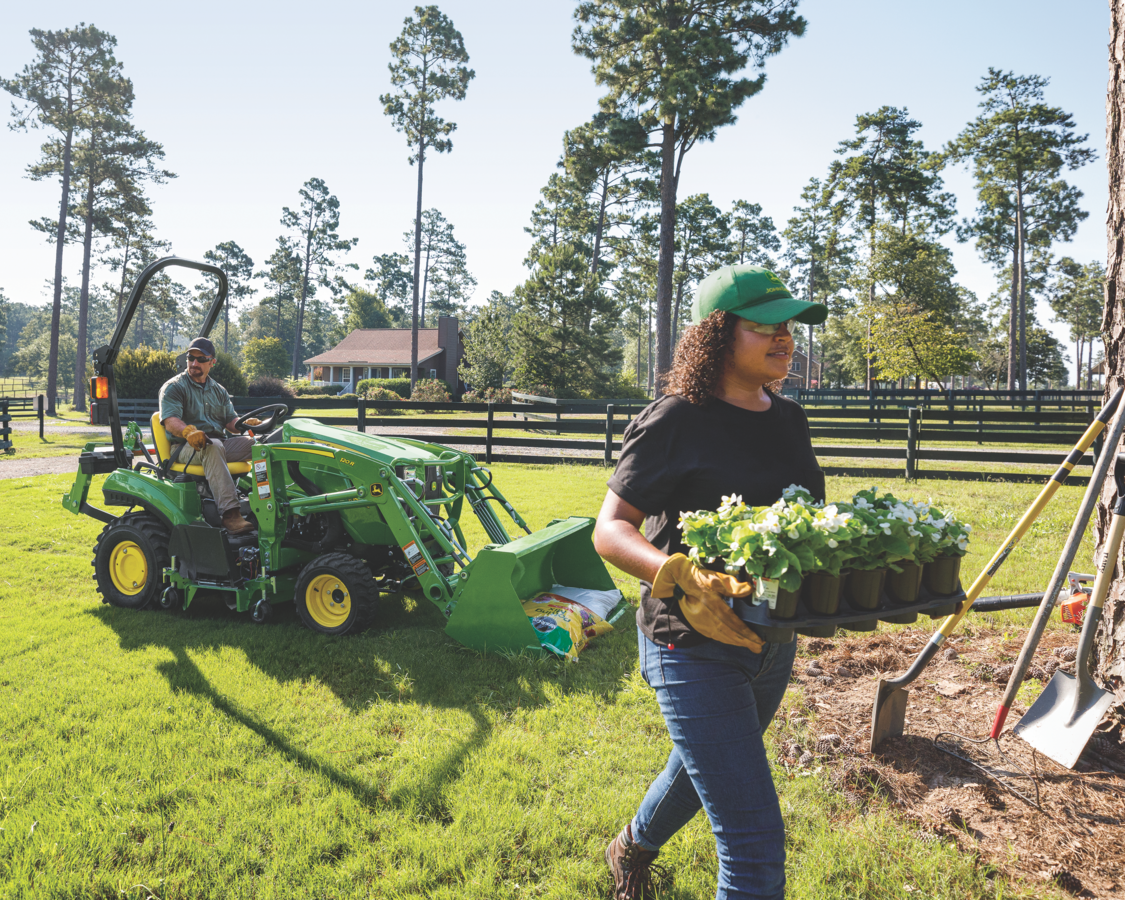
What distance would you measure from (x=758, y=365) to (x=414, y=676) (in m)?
2.99

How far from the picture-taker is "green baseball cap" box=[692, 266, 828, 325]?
195cm

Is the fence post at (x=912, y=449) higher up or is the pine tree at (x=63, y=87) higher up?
the pine tree at (x=63, y=87)

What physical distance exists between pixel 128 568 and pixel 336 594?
1.89m

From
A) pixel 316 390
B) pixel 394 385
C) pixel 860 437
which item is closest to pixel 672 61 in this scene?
pixel 860 437

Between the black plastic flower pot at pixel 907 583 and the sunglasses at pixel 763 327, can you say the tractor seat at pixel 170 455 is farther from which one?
the black plastic flower pot at pixel 907 583

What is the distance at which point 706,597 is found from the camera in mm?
1701

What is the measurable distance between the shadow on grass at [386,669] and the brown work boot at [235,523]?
2.17 ft

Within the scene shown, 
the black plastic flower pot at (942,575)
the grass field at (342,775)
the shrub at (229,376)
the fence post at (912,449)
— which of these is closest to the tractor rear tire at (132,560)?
the grass field at (342,775)

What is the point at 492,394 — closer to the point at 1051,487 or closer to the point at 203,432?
the point at 203,432

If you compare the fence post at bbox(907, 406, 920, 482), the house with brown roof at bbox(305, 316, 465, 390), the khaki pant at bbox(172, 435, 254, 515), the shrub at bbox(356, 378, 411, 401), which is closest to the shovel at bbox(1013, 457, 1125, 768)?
the khaki pant at bbox(172, 435, 254, 515)

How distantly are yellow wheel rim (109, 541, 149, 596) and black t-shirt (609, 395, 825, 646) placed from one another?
15.9ft

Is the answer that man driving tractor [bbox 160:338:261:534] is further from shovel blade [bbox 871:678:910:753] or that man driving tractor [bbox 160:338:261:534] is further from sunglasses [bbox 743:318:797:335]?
Result: sunglasses [bbox 743:318:797:335]

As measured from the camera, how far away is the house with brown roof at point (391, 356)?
50188 mm

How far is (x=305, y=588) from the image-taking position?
4875 millimetres
